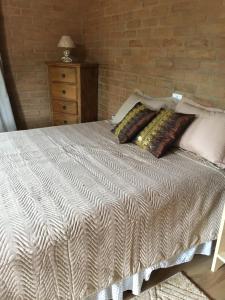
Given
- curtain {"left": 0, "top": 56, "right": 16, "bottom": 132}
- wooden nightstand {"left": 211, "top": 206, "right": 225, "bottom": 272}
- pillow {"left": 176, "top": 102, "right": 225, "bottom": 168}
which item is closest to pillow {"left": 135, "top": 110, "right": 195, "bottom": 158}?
pillow {"left": 176, "top": 102, "right": 225, "bottom": 168}

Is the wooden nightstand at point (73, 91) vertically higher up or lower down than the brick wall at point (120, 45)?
lower down

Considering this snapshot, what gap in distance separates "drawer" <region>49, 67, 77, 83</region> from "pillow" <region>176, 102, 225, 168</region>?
65.8 inches

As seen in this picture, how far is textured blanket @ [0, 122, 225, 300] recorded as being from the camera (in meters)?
1.00

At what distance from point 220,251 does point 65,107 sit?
2.39 m

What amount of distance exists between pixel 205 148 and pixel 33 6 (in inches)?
108

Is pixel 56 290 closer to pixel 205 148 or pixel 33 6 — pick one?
pixel 205 148

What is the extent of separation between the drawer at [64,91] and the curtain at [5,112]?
1.89 ft

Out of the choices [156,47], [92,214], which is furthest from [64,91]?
[92,214]

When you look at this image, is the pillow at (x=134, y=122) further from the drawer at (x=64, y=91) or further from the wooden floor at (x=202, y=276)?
the drawer at (x=64, y=91)

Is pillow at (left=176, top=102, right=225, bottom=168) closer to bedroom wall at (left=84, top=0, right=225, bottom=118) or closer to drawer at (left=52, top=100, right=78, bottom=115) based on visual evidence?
bedroom wall at (left=84, top=0, right=225, bottom=118)

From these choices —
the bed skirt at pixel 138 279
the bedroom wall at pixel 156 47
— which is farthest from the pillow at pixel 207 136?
the bed skirt at pixel 138 279

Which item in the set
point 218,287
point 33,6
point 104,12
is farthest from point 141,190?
point 33,6

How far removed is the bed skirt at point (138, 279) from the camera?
4.36ft

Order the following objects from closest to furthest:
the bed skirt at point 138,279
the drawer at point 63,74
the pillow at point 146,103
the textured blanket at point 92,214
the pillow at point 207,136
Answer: the textured blanket at point 92,214 < the bed skirt at point 138,279 < the pillow at point 207,136 < the pillow at point 146,103 < the drawer at point 63,74
